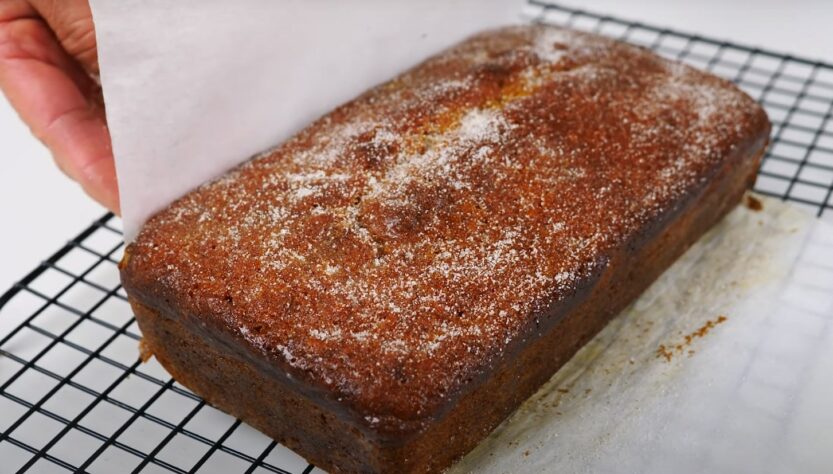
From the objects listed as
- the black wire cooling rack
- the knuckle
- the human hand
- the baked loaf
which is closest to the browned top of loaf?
the baked loaf

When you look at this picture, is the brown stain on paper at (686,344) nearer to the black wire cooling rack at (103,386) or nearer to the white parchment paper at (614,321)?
the white parchment paper at (614,321)

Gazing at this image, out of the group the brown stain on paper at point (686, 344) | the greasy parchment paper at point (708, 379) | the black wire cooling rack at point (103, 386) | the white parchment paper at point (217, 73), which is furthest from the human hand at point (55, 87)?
the brown stain on paper at point (686, 344)

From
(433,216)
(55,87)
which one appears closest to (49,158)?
(55,87)

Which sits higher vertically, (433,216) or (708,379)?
(433,216)

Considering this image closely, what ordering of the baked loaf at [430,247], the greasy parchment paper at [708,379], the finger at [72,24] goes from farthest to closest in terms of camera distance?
the finger at [72,24] < the greasy parchment paper at [708,379] < the baked loaf at [430,247]

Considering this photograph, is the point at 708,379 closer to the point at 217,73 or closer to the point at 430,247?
the point at 430,247

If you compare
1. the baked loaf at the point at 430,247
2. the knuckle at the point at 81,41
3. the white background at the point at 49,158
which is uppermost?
the knuckle at the point at 81,41
